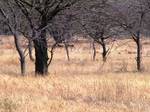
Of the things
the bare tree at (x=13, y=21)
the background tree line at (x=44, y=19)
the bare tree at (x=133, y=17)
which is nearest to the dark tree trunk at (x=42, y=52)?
the background tree line at (x=44, y=19)

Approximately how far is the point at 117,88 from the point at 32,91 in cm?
217

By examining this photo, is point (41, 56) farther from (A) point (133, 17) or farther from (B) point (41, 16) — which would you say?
(A) point (133, 17)

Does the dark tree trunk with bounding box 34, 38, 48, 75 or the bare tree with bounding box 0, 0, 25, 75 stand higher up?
the bare tree with bounding box 0, 0, 25, 75

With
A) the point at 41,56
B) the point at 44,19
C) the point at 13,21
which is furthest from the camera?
the point at 13,21

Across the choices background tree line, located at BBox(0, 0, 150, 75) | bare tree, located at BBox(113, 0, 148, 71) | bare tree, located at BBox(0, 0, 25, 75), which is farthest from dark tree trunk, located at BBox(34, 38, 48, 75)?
bare tree, located at BBox(113, 0, 148, 71)

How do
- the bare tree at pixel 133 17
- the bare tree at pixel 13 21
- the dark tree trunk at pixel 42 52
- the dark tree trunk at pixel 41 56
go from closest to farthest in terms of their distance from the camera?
the bare tree at pixel 13 21 < the dark tree trunk at pixel 42 52 < the dark tree trunk at pixel 41 56 < the bare tree at pixel 133 17

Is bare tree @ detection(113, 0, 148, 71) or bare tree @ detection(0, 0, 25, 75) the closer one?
bare tree @ detection(0, 0, 25, 75)

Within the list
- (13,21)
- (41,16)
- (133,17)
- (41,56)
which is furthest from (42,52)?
(133,17)

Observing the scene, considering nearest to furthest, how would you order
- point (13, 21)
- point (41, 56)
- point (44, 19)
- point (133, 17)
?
point (44, 19) → point (41, 56) → point (13, 21) → point (133, 17)

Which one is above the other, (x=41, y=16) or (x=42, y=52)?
(x=41, y=16)

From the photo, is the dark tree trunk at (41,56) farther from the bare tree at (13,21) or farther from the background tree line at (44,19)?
the bare tree at (13,21)

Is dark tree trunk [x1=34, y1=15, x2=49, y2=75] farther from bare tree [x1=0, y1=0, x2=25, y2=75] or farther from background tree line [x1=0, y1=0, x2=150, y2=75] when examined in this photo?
bare tree [x1=0, y1=0, x2=25, y2=75]

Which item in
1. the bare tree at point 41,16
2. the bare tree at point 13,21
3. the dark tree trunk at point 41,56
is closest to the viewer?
the bare tree at point 41,16

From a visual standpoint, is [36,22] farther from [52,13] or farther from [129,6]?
[129,6]
